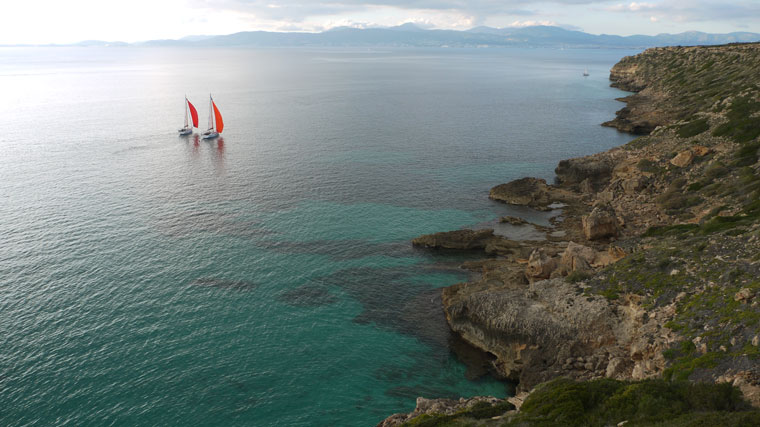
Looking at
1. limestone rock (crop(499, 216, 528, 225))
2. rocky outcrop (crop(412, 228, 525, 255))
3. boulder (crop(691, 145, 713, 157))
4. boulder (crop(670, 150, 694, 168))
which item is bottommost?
rocky outcrop (crop(412, 228, 525, 255))

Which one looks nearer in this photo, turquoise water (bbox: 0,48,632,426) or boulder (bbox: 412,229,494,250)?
turquoise water (bbox: 0,48,632,426)

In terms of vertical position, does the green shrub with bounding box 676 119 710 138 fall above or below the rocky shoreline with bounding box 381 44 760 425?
above

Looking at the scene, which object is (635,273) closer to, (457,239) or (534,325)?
(534,325)

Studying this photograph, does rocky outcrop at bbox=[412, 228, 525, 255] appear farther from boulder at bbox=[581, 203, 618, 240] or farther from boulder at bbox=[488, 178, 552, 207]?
boulder at bbox=[488, 178, 552, 207]

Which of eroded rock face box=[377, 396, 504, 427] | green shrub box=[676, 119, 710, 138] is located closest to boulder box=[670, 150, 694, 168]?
green shrub box=[676, 119, 710, 138]

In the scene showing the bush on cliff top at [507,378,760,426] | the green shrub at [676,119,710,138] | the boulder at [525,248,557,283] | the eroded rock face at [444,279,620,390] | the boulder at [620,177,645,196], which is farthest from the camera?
the green shrub at [676,119,710,138]

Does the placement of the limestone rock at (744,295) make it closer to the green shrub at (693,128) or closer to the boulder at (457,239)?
the boulder at (457,239)

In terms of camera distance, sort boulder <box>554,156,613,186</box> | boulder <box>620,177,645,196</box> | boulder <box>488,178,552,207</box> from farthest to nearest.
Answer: boulder <box>554,156,613,186</box>, boulder <box>488,178,552,207</box>, boulder <box>620,177,645,196</box>

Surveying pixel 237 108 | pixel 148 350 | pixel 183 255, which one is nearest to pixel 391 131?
pixel 237 108
